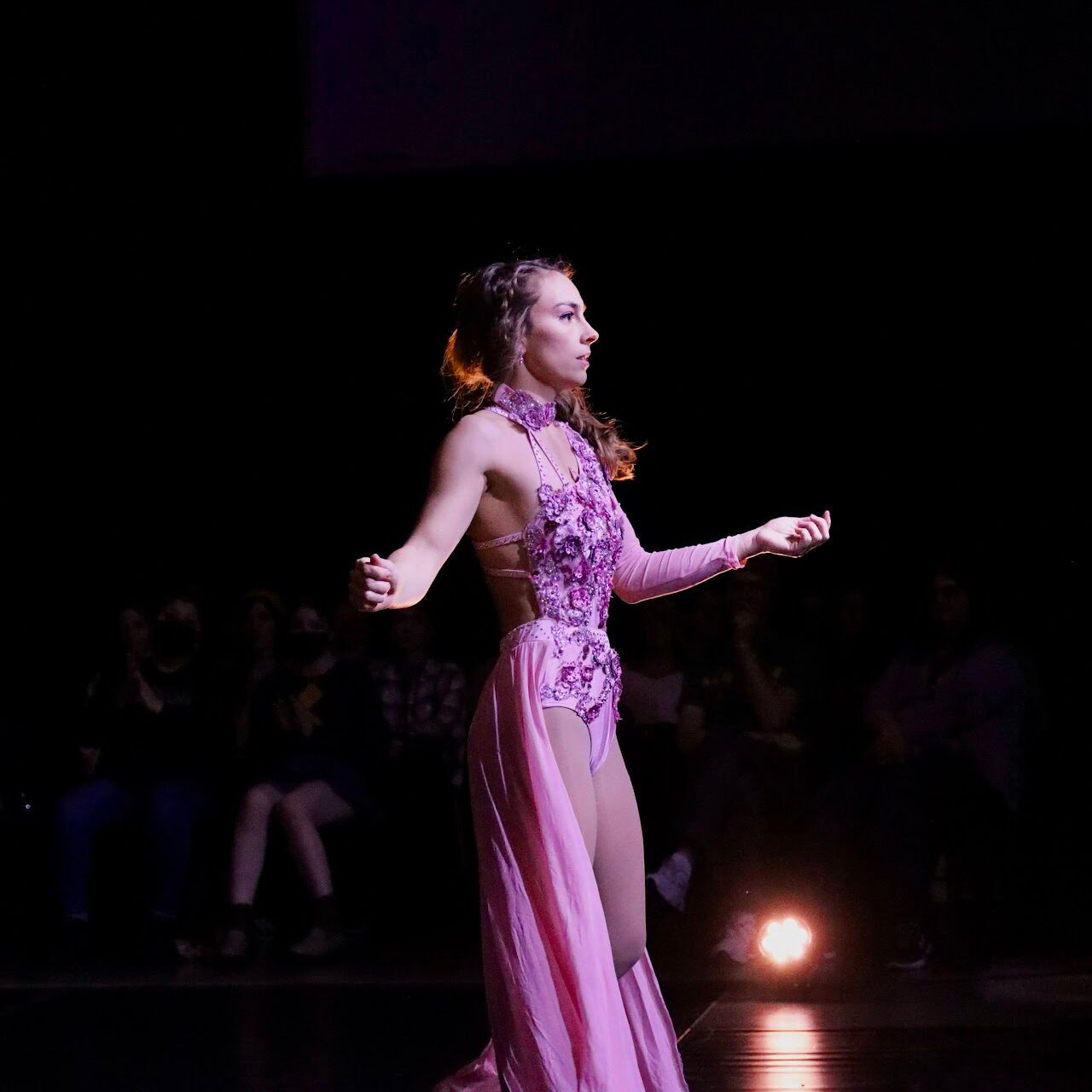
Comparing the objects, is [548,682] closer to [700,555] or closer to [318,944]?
[700,555]

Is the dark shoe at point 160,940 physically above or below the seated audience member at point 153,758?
below

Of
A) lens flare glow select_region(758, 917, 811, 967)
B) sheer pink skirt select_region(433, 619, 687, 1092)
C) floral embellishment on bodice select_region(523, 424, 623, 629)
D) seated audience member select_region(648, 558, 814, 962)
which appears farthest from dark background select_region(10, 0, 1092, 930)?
sheer pink skirt select_region(433, 619, 687, 1092)

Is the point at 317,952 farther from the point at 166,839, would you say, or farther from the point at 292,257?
the point at 292,257

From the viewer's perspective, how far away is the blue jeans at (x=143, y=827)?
18.0 ft

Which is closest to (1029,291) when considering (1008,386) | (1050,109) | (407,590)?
(1008,386)

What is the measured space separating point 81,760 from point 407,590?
12.8 ft

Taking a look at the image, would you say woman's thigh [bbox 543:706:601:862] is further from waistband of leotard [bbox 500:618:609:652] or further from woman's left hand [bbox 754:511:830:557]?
woman's left hand [bbox 754:511:830:557]

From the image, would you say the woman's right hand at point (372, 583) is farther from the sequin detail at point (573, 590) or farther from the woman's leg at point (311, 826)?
the woman's leg at point (311, 826)

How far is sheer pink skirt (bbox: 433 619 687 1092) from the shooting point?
91.1 inches

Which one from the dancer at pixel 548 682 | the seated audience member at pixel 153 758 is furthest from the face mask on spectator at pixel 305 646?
the dancer at pixel 548 682

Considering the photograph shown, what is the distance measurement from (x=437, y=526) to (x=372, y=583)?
0.23 meters

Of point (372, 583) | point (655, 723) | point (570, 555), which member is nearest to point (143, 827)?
point (655, 723)

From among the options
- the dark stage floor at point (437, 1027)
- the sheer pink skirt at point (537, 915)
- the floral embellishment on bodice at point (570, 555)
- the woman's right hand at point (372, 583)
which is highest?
the floral embellishment on bodice at point (570, 555)

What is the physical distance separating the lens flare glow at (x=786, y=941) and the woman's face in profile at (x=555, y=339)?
2335mm
